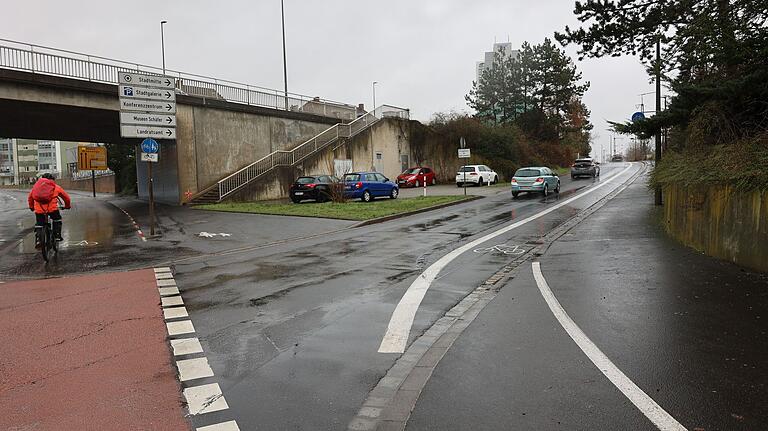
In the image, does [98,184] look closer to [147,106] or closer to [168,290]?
[147,106]

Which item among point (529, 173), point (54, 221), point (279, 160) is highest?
point (279, 160)

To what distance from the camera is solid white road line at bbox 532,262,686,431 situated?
12.2 feet

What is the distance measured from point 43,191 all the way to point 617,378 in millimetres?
12637

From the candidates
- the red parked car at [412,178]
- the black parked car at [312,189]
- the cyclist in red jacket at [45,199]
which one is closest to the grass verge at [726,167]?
the cyclist in red jacket at [45,199]

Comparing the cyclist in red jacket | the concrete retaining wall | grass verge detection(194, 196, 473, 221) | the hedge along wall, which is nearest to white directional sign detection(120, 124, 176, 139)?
the cyclist in red jacket

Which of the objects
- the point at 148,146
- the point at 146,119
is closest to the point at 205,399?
the point at 148,146

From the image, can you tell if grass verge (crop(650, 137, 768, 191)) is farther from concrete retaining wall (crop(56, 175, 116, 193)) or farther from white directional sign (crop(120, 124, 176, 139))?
concrete retaining wall (crop(56, 175, 116, 193))

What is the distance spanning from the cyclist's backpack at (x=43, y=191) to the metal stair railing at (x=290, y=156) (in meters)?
16.6

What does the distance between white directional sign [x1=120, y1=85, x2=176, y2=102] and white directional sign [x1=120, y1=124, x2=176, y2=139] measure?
84 centimetres

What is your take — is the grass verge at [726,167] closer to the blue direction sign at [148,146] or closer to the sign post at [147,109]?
the sign post at [147,109]

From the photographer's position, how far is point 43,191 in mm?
12492

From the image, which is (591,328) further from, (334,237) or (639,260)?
(334,237)

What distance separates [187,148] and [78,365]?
87.7ft

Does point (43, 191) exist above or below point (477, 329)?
above
